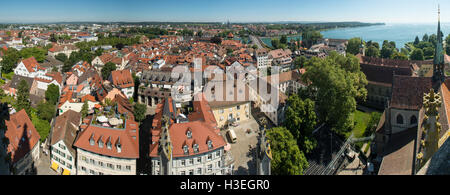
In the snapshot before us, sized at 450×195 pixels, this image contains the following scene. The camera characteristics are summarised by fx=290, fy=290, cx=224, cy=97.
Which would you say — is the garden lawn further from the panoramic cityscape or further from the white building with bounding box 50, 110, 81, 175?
the white building with bounding box 50, 110, 81, 175

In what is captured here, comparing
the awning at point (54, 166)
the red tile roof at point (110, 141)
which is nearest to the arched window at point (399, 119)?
the red tile roof at point (110, 141)

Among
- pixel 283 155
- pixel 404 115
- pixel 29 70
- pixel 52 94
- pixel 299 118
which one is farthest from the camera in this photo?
pixel 29 70

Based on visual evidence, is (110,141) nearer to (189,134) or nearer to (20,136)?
(189,134)

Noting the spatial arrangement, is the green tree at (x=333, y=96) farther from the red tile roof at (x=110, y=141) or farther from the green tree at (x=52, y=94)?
the green tree at (x=52, y=94)

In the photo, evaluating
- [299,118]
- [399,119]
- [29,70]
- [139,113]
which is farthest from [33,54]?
[399,119]

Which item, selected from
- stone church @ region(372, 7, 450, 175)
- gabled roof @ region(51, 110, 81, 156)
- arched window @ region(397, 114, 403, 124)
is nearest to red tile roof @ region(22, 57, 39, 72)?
gabled roof @ region(51, 110, 81, 156)

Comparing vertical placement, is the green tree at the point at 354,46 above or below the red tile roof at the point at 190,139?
above
